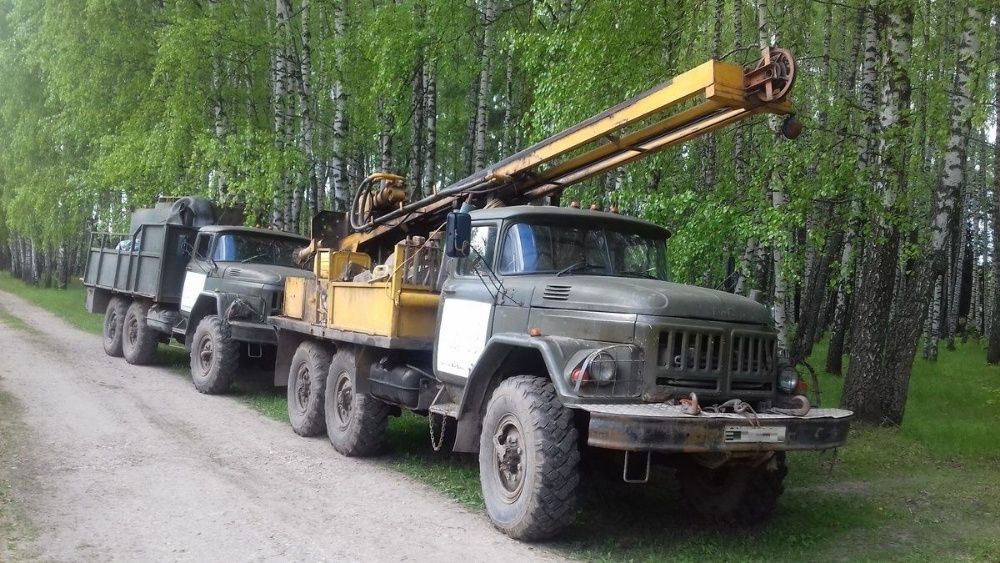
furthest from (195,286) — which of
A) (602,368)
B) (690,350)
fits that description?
(690,350)

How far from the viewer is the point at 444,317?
729 centimetres

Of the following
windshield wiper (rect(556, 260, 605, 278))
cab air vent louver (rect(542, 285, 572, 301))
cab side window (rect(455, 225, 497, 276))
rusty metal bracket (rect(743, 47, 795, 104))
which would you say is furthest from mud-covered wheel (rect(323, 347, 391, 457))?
rusty metal bracket (rect(743, 47, 795, 104))

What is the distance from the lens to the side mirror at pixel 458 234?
6.64m

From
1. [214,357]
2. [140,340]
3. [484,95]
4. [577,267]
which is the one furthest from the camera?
[484,95]

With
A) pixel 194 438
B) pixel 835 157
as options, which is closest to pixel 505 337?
pixel 194 438

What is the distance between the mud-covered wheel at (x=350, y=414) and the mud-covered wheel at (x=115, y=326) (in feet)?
25.7

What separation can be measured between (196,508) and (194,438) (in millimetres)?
2632

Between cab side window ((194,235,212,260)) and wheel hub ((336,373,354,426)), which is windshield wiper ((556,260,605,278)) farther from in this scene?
cab side window ((194,235,212,260))

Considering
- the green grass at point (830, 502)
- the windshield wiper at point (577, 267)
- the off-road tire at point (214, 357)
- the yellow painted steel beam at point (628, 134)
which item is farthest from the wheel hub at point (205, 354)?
the windshield wiper at point (577, 267)

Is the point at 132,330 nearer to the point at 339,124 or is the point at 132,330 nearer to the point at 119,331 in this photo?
the point at 119,331

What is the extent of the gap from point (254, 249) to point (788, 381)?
929 centimetres

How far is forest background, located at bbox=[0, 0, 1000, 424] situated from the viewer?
10.1 m

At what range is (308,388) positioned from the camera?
934cm

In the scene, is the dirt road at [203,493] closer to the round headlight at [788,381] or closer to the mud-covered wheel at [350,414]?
the mud-covered wheel at [350,414]
